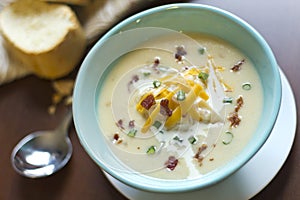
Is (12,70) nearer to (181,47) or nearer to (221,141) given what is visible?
(181,47)

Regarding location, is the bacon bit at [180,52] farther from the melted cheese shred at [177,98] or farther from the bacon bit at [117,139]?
the bacon bit at [117,139]

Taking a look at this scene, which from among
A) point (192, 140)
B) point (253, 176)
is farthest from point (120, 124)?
point (253, 176)

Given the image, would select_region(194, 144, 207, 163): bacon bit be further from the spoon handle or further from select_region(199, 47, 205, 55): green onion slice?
the spoon handle

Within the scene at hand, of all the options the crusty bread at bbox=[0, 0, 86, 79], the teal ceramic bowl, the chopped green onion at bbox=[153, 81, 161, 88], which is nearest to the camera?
the teal ceramic bowl

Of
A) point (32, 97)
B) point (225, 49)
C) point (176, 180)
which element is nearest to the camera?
point (176, 180)

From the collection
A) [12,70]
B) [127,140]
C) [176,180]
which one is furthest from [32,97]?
[176,180]

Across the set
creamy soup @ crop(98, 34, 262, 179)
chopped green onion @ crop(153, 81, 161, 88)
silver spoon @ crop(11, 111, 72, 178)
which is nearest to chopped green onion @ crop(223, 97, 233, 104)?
creamy soup @ crop(98, 34, 262, 179)
